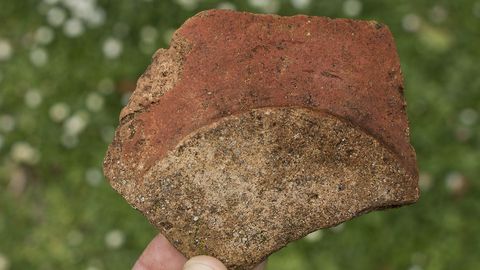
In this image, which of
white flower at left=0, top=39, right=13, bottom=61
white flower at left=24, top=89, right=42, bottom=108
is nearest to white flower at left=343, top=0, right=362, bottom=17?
white flower at left=24, top=89, right=42, bottom=108

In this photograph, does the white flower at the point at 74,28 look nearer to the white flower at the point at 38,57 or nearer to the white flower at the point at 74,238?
the white flower at the point at 38,57

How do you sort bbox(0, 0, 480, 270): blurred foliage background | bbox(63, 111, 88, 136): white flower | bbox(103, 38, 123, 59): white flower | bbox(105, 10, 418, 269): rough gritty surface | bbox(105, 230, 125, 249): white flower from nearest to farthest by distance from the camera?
1. bbox(105, 10, 418, 269): rough gritty surface
2. bbox(0, 0, 480, 270): blurred foliage background
3. bbox(105, 230, 125, 249): white flower
4. bbox(63, 111, 88, 136): white flower
5. bbox(103, 38, 123, 59): white flower

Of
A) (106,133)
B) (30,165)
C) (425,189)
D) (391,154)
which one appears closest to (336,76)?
(391,154)

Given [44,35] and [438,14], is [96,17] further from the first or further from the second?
[438,14]

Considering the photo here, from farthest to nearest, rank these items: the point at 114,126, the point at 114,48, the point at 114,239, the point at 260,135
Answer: the point at 114,48
the point at 114,126
the point at 114,239
the point at 260,135

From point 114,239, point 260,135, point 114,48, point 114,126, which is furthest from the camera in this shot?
point 114,48

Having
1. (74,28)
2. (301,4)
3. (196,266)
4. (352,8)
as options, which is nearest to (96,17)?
(74,28)

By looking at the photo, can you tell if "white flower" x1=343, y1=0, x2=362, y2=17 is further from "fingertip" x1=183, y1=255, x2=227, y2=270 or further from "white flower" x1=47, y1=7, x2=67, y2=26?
"fingertip" x1=183, y1=255, x2=227, y2=270
